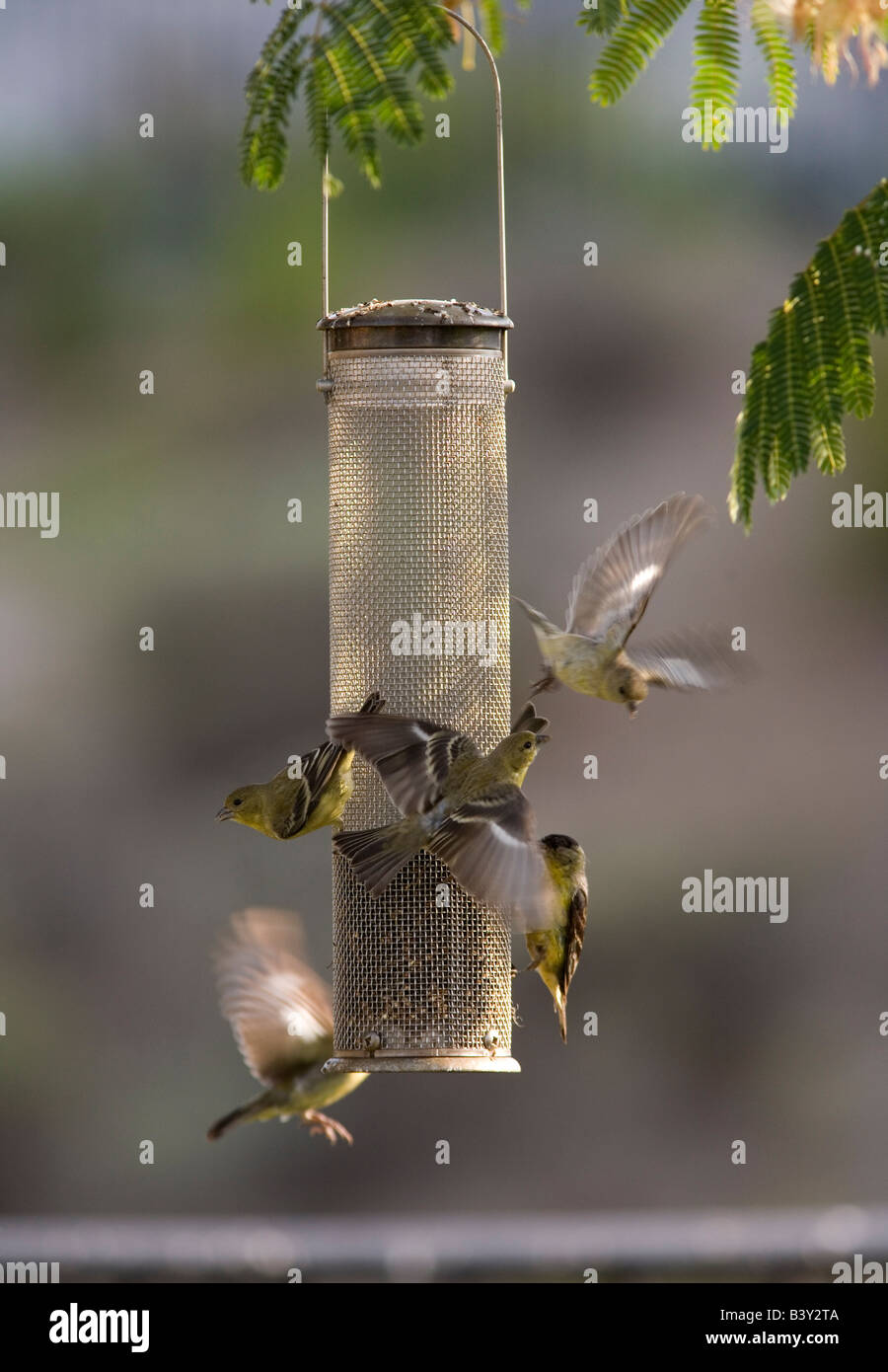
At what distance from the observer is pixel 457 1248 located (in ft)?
42.7

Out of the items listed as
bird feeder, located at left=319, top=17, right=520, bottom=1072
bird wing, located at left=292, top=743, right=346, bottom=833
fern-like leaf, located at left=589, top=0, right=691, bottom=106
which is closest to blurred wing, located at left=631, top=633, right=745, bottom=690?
bird feeder, located at left=319, top=17, right=520, bottom=1072

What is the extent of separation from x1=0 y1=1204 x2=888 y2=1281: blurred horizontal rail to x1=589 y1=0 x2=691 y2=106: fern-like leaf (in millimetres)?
7334

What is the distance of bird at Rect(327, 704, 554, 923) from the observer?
770 cm

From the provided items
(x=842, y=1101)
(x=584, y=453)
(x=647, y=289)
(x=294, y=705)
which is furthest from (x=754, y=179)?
(x=842, y=1101)

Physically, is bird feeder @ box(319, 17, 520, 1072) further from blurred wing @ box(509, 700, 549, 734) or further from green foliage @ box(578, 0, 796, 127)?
green foliage @ box(578, 0, 796, 127)

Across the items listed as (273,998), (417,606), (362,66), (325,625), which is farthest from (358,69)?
(325,625)

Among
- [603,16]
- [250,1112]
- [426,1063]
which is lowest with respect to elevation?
[250,1112]

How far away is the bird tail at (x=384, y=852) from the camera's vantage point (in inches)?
317

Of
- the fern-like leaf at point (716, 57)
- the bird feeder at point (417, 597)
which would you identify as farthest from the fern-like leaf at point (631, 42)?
the bird feeder at point (417, 597)

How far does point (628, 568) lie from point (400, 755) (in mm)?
1333

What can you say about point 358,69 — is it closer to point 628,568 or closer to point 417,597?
point 417,597

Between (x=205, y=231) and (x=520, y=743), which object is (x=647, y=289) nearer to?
(x=205, y=231)

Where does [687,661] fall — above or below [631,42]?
below
